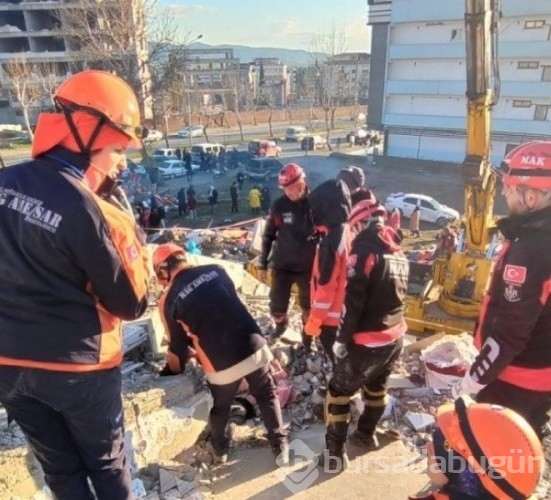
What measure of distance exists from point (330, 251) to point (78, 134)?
2.11m

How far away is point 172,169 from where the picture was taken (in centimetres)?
2664

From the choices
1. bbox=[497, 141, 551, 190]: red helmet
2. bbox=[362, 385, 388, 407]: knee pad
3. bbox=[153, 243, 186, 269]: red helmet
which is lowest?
bbox=[362, 385, 388, 407]: knee pad

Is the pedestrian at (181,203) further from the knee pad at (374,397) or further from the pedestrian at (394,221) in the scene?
the knee pad at (374,397)

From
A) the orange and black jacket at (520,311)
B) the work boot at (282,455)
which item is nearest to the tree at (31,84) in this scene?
the work boot at (282,455)

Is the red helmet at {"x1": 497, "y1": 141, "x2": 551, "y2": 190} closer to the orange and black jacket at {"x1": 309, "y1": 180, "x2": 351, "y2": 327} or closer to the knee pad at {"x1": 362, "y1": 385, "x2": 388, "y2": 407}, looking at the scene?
the orange and black jacket at {"x1": 309, "y1": 180, "x2": 351, "y2": 327}

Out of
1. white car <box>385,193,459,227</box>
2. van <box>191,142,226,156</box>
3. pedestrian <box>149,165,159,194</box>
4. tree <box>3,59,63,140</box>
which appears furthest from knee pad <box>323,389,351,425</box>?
tree <box>3,59,63,140</box>

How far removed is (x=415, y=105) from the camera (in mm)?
29047

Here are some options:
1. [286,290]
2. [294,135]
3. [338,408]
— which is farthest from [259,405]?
[294,135]

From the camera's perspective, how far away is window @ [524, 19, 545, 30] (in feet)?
79.6

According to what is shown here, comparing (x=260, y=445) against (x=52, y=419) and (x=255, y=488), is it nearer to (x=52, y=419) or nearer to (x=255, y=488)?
(x=255, y=488)

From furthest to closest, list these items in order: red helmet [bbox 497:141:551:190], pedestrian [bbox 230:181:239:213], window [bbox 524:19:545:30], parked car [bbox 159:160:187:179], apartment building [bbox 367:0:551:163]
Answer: parked car [bbox 159:160:187:179] → apartment building [bbox 367:0:551:163] → window [bbox 524:19:545:30] → pedestrian [bbox 230:181:239:213] → red helmet [bbox 497:141:551:190]

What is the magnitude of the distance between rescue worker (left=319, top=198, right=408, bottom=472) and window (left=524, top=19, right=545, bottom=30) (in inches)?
1067

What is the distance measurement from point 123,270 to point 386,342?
1.90 metres

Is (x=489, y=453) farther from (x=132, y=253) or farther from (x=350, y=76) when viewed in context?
(x=350, y=76)
